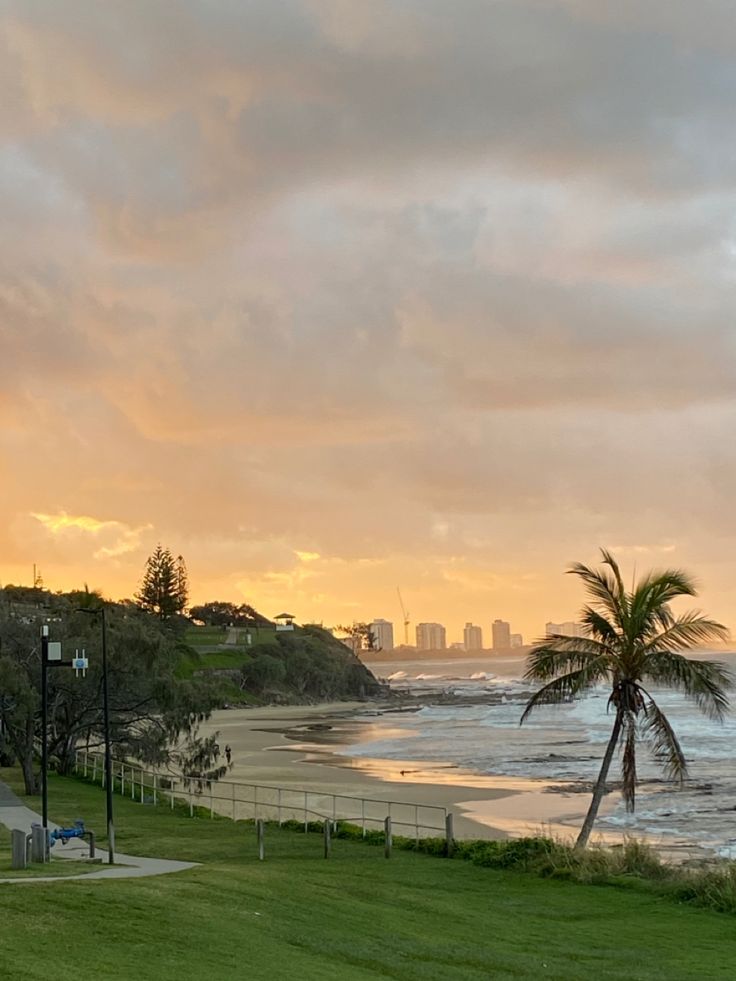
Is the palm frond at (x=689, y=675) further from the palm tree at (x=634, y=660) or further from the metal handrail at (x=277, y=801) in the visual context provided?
the metal handrail at (x=277, y=801)

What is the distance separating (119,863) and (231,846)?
5079mm

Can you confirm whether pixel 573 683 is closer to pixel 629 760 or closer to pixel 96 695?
pixel 629 760

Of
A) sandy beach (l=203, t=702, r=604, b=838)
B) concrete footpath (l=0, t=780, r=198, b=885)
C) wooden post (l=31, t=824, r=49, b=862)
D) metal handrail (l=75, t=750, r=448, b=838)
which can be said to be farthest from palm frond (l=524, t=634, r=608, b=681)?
wooden post (l=31, t=824, r=49, b=862)

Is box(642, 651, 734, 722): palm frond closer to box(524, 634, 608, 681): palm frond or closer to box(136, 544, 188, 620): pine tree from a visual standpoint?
box(524, 634, 608, 681): palm frond

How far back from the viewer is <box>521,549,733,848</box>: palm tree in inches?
1023

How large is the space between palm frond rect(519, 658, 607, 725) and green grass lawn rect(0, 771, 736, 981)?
4199mm

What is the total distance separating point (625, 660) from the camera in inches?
1039

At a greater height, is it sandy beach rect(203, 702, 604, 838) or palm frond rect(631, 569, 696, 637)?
palm frond rect(631, 569, 696, 637)

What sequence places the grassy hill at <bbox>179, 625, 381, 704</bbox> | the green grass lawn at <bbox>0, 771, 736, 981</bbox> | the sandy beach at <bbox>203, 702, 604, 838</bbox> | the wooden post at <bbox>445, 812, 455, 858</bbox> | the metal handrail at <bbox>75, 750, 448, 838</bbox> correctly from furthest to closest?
the grassy hill at <bbox>179, 625, 381, 704</bbox>
the sandy beach at <bbox>203, 702, 604, 838</bbox>
the metal handrail at <bbox>75, 750, 448, 838</bbox>
the wooden post at <bbox>445, 812, 455, 858</bbox>
the green grass lawn at <bbox>0, 771, 736, 981</bbox>

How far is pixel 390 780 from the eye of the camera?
5153 cm

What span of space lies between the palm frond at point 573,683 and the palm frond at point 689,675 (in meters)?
1.16

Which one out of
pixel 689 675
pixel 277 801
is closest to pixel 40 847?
pixel 689 675

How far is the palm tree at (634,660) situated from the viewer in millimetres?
25984

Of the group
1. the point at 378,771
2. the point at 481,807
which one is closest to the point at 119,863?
the point at 481,807
